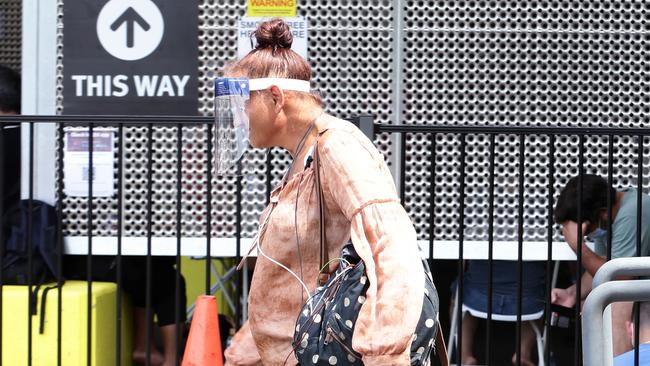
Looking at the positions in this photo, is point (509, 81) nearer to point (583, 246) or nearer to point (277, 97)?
point (583, 246)

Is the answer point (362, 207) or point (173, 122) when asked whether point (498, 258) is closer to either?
point (173, 122)

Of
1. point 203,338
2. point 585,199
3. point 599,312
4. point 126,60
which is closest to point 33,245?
point 126,60

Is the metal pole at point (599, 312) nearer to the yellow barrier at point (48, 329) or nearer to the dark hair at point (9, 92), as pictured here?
the yellow barrier at point (48, 329)

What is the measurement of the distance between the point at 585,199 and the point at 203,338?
2242mm

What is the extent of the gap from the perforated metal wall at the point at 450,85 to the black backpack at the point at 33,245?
14.6 inches

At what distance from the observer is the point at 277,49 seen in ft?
9.85

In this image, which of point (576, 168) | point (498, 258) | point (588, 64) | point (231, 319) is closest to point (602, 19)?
point (588, 64)

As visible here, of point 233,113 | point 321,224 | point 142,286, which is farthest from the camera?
point 142,286

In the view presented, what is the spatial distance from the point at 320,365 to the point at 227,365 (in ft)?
3.03

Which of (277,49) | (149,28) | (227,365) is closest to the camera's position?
(277,49)

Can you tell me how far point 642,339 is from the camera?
14.6ft

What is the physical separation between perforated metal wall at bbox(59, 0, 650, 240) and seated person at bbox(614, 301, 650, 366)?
1.13m

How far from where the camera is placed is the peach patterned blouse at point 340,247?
2.38 m

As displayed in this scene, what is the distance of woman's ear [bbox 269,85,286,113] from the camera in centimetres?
292
